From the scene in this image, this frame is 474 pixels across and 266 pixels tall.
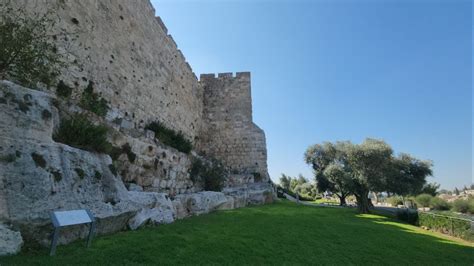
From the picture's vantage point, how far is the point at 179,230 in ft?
17.0

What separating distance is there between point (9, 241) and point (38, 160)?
1.16 m

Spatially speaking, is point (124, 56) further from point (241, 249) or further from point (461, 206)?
point (461, 206)

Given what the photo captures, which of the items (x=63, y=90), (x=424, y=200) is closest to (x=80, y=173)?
(x=63, y=90)

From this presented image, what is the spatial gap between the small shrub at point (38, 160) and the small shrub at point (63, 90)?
154 inches

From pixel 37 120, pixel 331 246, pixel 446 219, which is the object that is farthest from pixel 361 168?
pixel 37 120

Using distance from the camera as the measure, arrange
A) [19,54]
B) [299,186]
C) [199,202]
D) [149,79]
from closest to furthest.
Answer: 1. [19,54]
2. [199,202]
3. [149,79]
4. [299,186]

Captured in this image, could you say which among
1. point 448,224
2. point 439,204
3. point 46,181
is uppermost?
point 46,181

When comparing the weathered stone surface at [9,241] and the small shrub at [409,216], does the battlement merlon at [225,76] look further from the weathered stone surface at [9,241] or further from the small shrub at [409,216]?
the weathered stone surface at [9,241]

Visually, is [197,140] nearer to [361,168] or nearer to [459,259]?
[361,168]

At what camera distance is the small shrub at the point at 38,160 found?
3.69m

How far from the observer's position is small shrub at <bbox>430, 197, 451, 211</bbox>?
2722cm

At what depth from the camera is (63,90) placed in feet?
23.6

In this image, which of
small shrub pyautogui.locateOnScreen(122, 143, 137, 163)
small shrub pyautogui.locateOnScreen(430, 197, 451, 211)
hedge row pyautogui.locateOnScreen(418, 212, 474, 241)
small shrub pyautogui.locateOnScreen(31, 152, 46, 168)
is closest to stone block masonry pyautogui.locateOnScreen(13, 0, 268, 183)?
small shrub pyautogui.locateOnScreen(122, 143, 137, 163)

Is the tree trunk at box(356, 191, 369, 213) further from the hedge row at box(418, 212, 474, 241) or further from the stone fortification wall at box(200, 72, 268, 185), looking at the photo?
the stone fortification wall at box(200, 72, 268, 185)
